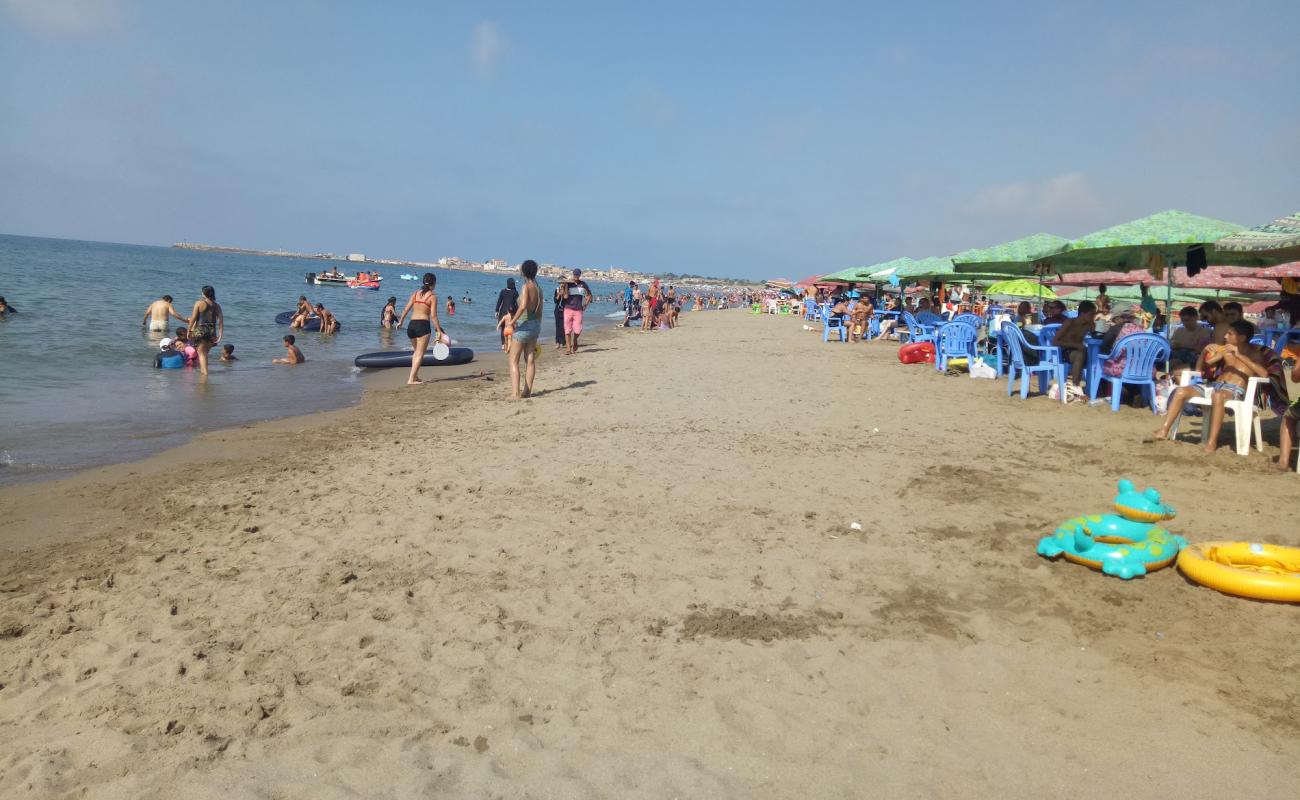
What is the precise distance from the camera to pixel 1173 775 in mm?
2160

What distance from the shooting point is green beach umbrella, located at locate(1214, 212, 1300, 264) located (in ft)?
17.8

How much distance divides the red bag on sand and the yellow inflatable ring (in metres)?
9.35

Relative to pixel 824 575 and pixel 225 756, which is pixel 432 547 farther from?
pixel 824 575

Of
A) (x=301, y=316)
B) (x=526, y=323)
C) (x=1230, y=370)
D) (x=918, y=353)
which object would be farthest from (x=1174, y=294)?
(x=301, y=316)

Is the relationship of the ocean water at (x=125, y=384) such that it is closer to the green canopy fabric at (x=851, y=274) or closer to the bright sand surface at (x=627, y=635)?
the bright sand surface at (x=627, y=635)

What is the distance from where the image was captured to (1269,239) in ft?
18.7

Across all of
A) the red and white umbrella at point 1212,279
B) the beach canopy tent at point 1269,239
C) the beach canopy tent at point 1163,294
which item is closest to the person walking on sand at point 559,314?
the red and white umbrella at point 1212,279

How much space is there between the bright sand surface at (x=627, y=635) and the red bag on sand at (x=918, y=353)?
7.17 m

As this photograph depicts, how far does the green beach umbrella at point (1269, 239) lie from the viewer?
543 centimetres

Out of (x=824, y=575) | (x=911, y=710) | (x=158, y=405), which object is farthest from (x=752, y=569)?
(x=158, y=405)

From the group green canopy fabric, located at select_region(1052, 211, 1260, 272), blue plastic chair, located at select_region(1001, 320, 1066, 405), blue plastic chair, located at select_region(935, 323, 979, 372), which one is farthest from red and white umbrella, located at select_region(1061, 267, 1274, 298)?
blue plastic chair, located at select_region(1001, 320, 1066, 405)

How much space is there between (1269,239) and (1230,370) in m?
1.02

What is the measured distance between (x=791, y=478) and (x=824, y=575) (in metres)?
1.62

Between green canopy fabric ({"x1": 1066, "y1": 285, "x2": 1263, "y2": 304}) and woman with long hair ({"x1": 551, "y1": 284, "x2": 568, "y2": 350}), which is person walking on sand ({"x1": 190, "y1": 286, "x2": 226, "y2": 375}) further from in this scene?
green canopy fabric ({"x1": 1066, "y1": 285, "x2": 1263, "y2": 304})
